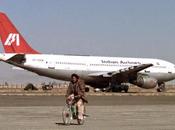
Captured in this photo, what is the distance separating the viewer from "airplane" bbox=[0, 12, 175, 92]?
6394cm

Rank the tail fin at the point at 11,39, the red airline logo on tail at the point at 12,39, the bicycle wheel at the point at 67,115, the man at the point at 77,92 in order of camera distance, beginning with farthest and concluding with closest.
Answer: the red airline logo on tail at the point at 12,39 < the tail fin at the point at 11,39 < the man at the point at 77,92 < the bicycle wheel at the point at 67,115

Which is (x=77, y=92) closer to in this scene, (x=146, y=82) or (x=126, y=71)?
(x=146, y=82)

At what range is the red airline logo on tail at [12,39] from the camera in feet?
217

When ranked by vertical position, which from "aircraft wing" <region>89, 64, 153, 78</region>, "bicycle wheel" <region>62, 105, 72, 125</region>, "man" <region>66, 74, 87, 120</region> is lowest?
"bicycle wheel" <region>62, 105, 72, 125</region>

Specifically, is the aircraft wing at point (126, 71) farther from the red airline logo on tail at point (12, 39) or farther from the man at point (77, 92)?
the man at point (77, 92)

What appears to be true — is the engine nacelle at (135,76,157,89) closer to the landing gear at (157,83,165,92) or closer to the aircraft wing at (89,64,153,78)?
the aircraft wing at (89,64,153,78)

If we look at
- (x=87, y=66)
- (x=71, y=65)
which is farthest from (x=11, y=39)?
(x=87, y=66)

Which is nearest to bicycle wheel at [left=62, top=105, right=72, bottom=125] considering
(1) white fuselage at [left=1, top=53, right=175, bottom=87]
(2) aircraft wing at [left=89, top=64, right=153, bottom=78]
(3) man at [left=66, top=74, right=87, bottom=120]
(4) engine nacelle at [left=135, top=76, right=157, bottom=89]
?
(3) man at [left=66, top=74, right=87, bottom=120]

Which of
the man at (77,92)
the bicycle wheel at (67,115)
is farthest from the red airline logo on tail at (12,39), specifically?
the bicycle wheel at (67,115)

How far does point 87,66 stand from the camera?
65.2m

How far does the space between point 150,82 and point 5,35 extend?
1911 cm

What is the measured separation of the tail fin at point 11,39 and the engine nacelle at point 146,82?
44.0 ft

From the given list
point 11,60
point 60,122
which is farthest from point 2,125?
point 11,60

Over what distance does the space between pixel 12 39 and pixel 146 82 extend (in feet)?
58.0
